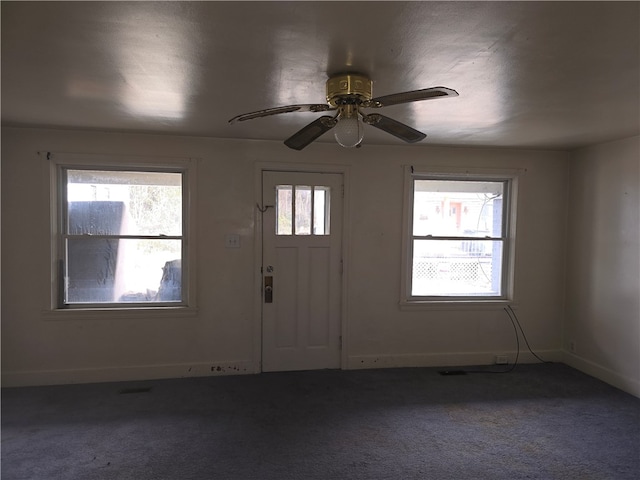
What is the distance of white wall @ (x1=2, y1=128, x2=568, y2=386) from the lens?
339cm

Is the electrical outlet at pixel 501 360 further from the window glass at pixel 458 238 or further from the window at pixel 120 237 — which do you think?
the window at pixel 120 237

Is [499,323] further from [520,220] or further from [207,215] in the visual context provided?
[207,215]

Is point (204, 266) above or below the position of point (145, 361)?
above

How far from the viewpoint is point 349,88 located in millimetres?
1922

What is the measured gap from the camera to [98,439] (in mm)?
2576

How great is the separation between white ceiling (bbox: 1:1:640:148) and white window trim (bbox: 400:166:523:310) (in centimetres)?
103

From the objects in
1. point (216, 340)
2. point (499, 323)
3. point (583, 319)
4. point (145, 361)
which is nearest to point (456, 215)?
point (499, 323)

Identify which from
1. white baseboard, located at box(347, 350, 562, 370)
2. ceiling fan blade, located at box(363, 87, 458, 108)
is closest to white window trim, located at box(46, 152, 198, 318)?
white baseboard, located at box(347, 350, 562, 370)

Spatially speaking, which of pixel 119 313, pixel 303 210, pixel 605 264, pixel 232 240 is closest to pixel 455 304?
pixel 605 264

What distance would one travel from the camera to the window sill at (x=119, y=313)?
3.44m

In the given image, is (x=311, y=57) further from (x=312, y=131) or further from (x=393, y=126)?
(x=393, y=126)

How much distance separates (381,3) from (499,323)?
3.58 meters

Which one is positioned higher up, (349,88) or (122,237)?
(349,88)

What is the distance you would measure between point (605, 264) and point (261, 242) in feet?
10.5
